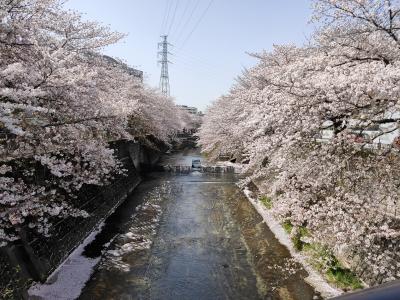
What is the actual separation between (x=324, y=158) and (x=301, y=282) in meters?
4.49

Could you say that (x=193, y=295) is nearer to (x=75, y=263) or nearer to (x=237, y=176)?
(x=75, y=263)

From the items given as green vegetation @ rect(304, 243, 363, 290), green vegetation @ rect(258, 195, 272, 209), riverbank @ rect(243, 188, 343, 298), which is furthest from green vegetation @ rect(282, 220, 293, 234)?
green vegetation @ rect(258, 195, 272, 209)

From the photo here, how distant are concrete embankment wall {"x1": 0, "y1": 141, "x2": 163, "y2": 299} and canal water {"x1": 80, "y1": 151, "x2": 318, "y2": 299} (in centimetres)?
66

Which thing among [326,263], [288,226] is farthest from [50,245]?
[288,226]

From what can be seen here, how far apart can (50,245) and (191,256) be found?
496cm

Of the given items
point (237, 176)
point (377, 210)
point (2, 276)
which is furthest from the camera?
point (237, 176)

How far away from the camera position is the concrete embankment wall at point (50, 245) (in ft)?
31.8

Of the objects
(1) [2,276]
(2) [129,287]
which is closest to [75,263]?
(2) [129,287]

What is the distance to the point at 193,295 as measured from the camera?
11.7m

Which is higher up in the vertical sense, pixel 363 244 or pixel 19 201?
pixel 19 201

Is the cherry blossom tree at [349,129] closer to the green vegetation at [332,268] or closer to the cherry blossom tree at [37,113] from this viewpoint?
the green vegetation at [332,268]

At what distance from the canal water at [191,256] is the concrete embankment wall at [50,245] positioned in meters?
0.66

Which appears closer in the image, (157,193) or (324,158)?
(324,158)

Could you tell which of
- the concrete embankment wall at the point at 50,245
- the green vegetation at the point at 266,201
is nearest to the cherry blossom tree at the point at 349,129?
the concrete embankment wall at the point at 50,245
